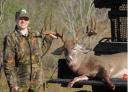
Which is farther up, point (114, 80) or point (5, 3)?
point (5, 3)

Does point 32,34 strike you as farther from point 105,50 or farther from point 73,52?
point 105,50

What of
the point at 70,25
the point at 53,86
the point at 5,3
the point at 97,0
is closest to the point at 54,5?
the point at 70,25

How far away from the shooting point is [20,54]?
7504mm

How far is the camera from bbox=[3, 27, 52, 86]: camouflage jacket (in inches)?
293

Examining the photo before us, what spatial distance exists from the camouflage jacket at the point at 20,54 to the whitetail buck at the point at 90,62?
438mm

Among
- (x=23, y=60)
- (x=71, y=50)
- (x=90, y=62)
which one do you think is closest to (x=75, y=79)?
(x=71, y=50)

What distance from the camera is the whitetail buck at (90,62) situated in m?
7.78

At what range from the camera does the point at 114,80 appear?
745 centimetres

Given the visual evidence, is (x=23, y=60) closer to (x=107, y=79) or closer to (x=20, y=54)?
(x=20, y=54)

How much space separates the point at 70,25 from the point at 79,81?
14.6m

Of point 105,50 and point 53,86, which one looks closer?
point 105,50

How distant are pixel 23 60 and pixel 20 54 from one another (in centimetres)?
9

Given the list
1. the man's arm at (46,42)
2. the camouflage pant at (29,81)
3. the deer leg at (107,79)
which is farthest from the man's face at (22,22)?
the deer leg at (107,79)

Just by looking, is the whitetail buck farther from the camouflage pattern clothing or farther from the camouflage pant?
the camouflage pant
